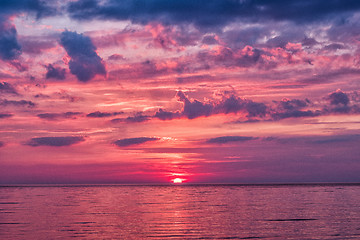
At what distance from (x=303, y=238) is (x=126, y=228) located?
18188 millimetres

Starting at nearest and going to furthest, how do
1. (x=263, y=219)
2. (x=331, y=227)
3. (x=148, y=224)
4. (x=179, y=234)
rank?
(x=179, y=234)
(x=331, y=227)
(x=148, y=224)
(x=263, y=219)

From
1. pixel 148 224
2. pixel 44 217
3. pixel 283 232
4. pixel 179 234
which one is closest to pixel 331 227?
pixel 283 232

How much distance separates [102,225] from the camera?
46.7 metres

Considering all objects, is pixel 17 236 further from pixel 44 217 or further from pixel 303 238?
pixel 303 238

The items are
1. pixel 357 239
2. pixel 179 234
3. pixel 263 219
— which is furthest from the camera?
pixel 263 219

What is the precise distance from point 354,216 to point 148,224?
27118 millimetres

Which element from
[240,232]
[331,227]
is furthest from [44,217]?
[331,227]

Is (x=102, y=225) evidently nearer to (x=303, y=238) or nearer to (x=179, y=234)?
(x=179, y=234)

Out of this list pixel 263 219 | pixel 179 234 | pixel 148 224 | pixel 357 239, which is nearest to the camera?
pixel 357 239

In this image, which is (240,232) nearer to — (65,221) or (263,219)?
(263,219)

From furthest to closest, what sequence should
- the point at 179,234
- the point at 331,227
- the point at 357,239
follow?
the point at 331,227 → the point at 179,234 → the point at 357,239

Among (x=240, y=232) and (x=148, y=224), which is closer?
(x=240, y=232)

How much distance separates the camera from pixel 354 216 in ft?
178

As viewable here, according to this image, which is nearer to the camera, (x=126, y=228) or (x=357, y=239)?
(x=357, y=239)
